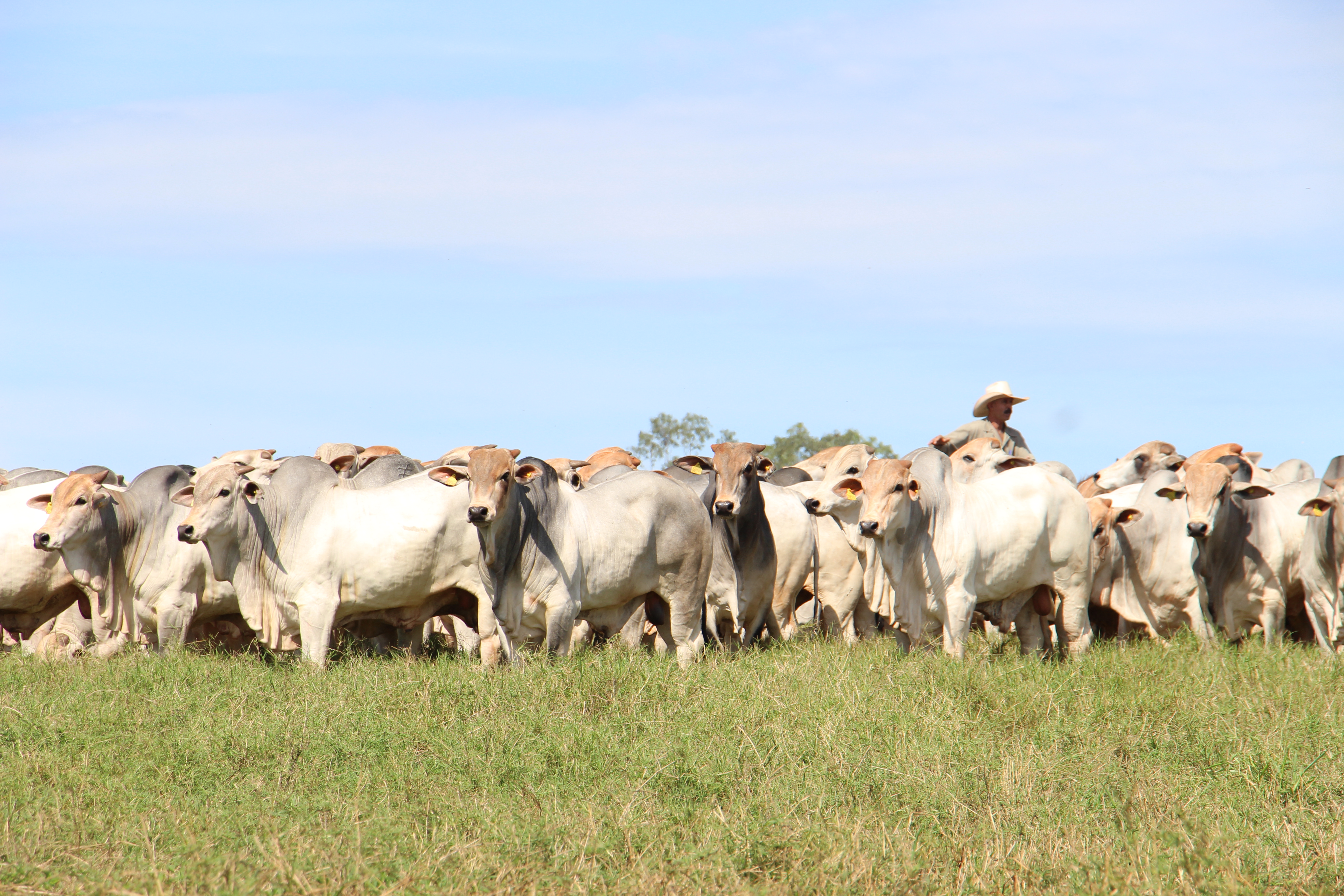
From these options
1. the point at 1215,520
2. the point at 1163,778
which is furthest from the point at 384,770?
the point at 1215,520

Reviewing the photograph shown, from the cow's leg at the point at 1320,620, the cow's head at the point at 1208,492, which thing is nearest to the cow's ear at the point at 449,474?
the cow's head at the point at 1208,492

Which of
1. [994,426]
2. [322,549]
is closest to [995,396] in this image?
[994,426]

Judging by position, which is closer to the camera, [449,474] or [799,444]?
[449,474]

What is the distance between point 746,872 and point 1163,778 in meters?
2.39

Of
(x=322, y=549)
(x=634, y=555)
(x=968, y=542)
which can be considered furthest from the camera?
(x=634, y=555)

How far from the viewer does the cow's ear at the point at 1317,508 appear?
403 inches

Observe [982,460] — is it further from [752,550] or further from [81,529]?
[81,529]

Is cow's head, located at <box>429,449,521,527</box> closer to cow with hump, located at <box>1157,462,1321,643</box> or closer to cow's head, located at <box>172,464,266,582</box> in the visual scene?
cow's head, located at <box>172,464,266,582</box>

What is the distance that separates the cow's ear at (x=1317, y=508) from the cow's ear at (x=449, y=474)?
6352 mm

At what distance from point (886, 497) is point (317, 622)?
4086 mm

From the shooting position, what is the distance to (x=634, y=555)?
9.90 metres

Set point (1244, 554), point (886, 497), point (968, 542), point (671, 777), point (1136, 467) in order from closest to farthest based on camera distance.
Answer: point (671, 777)
point (886, 497)
point (968, 542)
point (1244, 554)
point (1136, 467)

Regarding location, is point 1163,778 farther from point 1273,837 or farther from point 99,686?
point 99,686

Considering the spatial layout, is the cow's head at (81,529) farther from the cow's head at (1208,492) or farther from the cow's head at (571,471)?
the cow's head at (1208,492)
